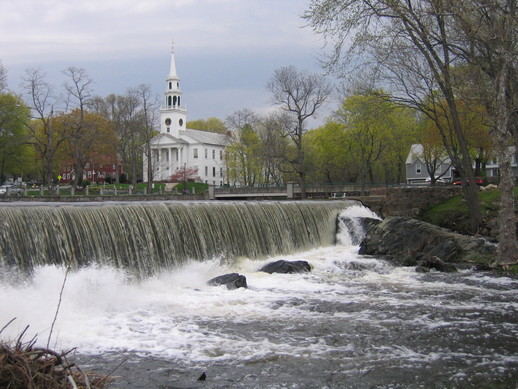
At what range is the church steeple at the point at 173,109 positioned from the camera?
285 ft

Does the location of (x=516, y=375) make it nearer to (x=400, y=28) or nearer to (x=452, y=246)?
(x=452, y=246)

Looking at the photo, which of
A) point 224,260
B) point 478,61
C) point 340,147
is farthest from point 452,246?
point 340,147

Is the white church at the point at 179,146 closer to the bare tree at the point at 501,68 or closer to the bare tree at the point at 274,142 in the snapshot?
the bare tree at the point at 274,142

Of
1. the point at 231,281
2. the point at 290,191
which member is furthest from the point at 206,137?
the point at 231,281

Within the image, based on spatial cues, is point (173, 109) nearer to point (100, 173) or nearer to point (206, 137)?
point (206, 137)

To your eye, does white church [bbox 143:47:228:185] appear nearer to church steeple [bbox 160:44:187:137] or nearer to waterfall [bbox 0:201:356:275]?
church steeple [bbox 160:44:187:137]

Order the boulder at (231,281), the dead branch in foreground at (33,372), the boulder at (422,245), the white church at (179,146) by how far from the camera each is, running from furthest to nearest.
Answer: the white church at (179,146) → the boulder at (422,245) → the boulder at (231,281) → the dead branch in foreground at (33,372)

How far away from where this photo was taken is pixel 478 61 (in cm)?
1791

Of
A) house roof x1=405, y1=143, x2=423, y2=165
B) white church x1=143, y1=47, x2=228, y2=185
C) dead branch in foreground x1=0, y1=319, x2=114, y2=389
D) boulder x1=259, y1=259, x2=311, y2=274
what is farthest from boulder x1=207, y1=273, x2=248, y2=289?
white church x1=143, y1=47, x2=228, y2=185

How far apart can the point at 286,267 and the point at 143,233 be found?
410cm

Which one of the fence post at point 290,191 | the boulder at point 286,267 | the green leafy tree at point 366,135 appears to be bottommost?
the boulder at point 286,267

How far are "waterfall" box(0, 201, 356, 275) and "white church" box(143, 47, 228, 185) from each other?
198 ft

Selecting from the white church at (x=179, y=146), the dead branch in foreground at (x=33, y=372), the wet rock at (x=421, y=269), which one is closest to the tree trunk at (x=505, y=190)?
the wet rock at (x=421, y=269)

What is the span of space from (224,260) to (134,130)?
43.0m
